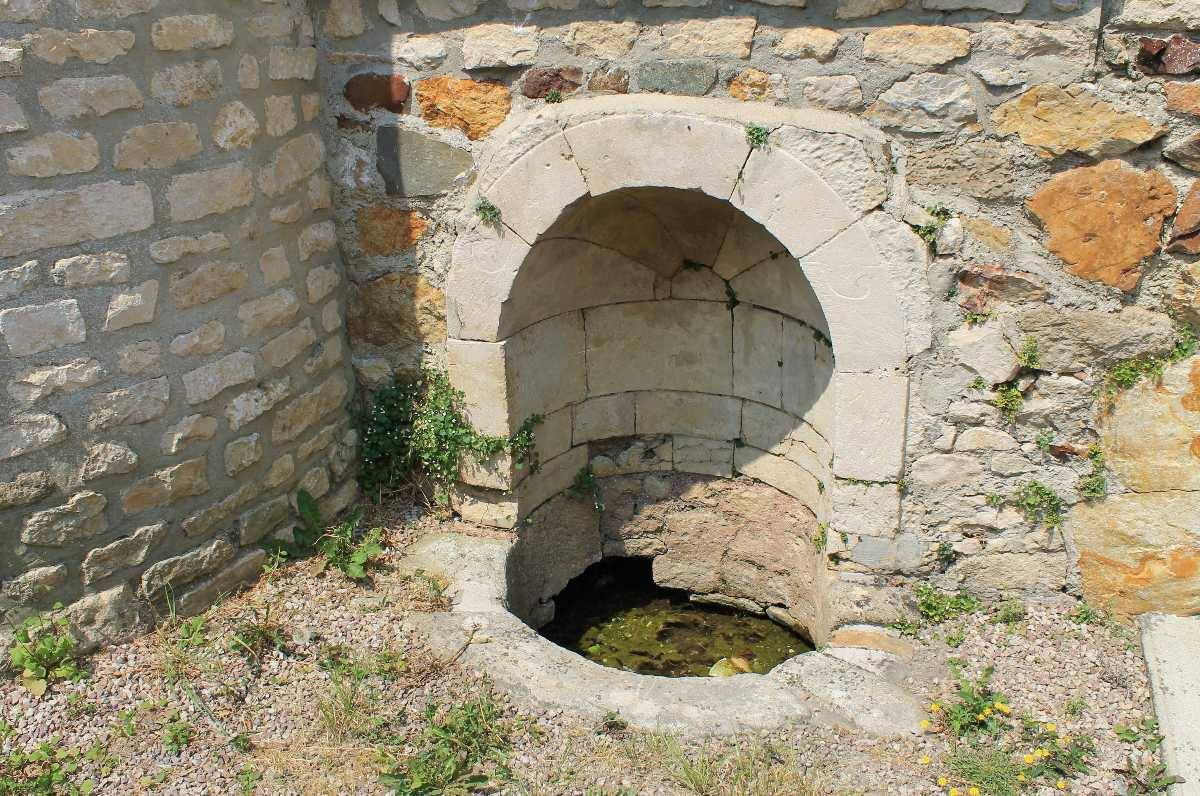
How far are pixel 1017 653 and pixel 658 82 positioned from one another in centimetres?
240

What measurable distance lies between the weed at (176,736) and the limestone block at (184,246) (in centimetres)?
149

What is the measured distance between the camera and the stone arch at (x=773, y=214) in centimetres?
328

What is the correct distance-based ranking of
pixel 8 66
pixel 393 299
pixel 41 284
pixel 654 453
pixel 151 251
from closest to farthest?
1. pixel 8 66
2. pixel 41 284
3. pixel 151 251
4. pixel 393 299
5. pixel 654 453

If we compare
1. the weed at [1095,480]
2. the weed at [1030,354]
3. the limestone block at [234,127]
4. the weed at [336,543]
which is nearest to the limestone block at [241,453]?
the weed at [336,543]

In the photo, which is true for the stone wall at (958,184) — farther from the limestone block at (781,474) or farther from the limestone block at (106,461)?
the limestone block at (106,461)

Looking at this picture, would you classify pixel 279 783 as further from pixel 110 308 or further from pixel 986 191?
pixel 986 191

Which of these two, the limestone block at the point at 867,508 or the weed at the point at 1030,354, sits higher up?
the weed at the point at 1030,354

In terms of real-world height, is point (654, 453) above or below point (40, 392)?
below

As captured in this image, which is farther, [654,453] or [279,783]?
[654,453]

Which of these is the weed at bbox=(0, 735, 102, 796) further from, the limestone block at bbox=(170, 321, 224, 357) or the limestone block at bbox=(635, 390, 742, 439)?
the limestone block at bbox=(635, 390, 742, 439)

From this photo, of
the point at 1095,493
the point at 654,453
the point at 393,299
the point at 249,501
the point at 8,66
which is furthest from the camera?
the point at 654,453

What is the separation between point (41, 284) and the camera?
296 cm

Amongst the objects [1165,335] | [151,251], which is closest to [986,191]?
[1165,335]

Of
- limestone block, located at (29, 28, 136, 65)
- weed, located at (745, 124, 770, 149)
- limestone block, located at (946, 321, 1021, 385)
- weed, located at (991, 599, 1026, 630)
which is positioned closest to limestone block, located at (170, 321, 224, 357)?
limestone block, located at (29, 28, 136, 65)
